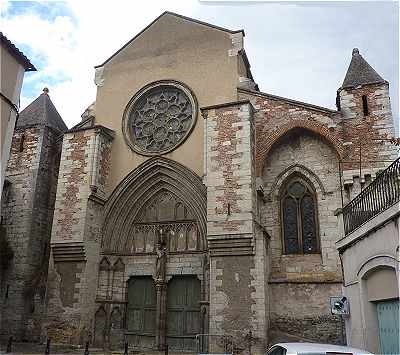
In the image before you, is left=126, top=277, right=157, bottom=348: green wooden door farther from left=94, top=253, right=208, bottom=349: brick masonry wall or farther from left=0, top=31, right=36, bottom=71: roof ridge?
left=0, top=31, right=36, bottom=71: roof ridge

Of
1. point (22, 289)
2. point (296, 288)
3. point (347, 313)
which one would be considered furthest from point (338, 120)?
point (22, 289)

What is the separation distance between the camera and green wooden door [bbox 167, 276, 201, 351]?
1305cm

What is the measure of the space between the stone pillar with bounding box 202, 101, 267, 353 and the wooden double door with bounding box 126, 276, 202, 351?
1941 mm

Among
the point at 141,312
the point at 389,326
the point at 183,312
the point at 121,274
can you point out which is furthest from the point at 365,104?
the point at 141,312

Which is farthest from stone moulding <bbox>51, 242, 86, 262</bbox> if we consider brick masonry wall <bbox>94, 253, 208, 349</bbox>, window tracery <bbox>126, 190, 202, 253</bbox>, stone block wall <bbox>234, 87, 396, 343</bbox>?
stone block wall <bbox>234, 87, 396, 343</bbox>

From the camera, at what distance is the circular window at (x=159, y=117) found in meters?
15.0

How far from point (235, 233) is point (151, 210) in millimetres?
4086

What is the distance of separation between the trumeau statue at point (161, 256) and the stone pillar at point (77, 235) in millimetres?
1933

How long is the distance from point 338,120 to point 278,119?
1.75 metres

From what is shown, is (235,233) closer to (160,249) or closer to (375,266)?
(160,249)

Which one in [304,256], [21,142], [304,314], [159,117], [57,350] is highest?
[159,117]

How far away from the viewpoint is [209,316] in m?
11.7

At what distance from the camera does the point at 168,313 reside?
533 inches

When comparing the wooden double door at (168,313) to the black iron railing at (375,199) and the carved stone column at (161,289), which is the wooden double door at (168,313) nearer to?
the carved stone column at (161,289)
